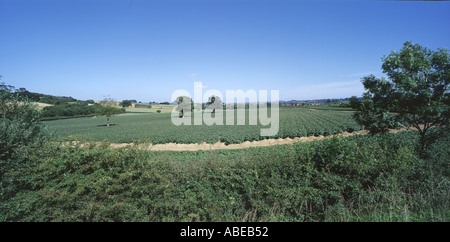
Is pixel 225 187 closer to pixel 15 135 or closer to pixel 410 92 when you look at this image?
pixel 15 135

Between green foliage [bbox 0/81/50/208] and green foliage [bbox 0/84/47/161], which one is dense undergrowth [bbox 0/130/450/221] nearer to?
green foliage [bbox 0/81/50/208]

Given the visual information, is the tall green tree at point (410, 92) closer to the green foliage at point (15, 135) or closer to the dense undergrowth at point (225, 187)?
the dense undergrowth at point (225, 187)

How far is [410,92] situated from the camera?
775cm

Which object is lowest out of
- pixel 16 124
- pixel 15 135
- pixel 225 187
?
pixel 225 187

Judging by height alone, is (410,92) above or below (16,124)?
above

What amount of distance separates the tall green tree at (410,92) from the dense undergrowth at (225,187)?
8.56 ft

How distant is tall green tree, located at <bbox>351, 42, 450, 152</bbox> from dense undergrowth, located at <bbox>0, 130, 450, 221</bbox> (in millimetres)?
→ 2610

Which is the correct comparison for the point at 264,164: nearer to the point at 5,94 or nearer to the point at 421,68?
the point at 421,68

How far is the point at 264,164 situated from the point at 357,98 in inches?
310

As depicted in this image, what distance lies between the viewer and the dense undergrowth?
4328 mm

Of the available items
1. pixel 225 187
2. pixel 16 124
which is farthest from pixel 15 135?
pixel 225 187

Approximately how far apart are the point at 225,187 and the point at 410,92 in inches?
397

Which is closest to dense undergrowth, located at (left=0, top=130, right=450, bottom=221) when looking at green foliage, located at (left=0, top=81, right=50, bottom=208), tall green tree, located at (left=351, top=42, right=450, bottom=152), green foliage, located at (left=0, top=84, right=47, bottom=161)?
green foliage, located at (left=0, top=81, right=50, bottom=208)

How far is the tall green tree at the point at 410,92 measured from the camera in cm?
767
